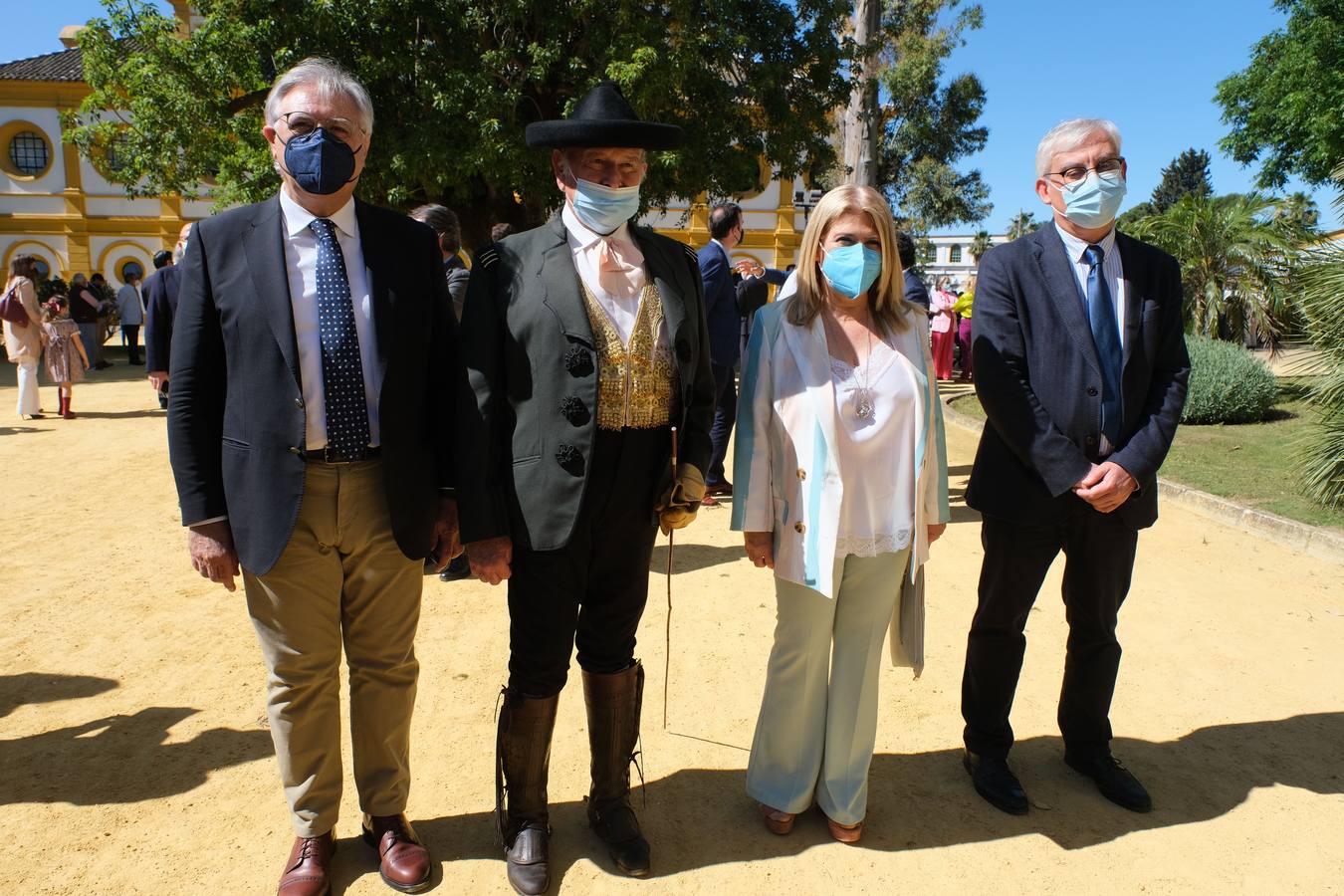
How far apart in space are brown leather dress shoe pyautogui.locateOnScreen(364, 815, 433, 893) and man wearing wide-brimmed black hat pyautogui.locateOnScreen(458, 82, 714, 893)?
0.86ft

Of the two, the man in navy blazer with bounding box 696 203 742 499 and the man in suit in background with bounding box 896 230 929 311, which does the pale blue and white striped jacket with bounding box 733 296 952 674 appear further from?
the man in navy blazer with bounding box 696 203 742 499

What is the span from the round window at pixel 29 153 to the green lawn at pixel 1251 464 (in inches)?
1459

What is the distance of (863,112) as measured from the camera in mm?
14461

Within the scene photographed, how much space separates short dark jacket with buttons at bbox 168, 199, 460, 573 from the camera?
7.88 feet

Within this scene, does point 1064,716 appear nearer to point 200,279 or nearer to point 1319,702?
point 1319,702

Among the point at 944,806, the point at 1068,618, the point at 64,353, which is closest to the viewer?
the point at 944,806

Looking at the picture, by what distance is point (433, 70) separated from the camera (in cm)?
1271

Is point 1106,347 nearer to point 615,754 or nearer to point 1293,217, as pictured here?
point 615,754

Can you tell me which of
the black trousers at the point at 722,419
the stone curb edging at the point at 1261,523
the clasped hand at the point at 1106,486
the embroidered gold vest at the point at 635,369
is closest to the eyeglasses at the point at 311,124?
the embroidered gold vest at the point at 635,369

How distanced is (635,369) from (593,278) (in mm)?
298

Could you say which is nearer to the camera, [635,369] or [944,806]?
[635,369]

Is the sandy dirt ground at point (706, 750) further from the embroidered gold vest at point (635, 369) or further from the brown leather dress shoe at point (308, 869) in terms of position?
the embroidered gold vest at point (635, 369)

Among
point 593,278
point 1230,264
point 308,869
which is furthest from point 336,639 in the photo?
point 1230,264

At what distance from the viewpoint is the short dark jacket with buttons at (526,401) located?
2508mm
